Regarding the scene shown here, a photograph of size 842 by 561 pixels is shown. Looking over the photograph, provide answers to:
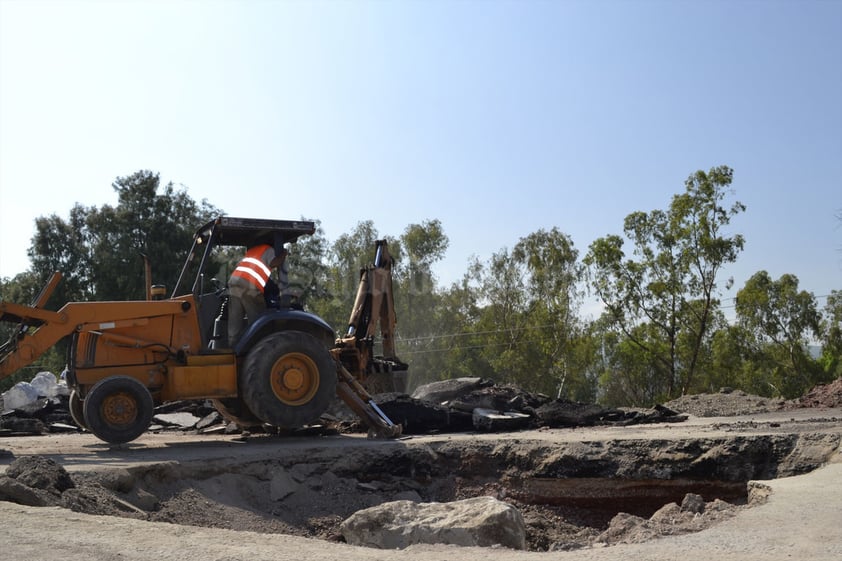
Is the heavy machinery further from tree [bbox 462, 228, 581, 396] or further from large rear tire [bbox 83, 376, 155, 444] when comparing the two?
tree [bbox 462, 228, 581, 396]

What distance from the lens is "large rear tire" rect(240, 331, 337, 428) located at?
34.6 feet

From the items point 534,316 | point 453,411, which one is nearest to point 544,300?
point 534,316

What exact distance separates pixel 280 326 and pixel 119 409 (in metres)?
2.28

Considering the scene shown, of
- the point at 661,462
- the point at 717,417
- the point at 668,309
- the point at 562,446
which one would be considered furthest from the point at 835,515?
the point at 668,309

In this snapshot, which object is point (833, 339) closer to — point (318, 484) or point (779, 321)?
point (779, 321)

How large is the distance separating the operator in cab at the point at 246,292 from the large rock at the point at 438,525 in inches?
182

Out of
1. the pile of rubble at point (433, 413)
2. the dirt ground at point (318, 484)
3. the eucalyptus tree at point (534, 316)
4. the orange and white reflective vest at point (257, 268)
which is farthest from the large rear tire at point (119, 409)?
the eucalyptus tree at point (534, 316)

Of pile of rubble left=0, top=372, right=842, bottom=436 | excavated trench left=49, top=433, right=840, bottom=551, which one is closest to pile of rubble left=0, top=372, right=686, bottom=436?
pile of rubble left=0, top=372, right=842, bottom=436

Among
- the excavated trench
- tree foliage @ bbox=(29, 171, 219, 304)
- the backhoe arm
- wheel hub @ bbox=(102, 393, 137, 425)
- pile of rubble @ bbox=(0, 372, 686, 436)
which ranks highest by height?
tree foliage @ bbox=(29, 171, 219, 304)

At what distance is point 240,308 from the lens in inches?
435

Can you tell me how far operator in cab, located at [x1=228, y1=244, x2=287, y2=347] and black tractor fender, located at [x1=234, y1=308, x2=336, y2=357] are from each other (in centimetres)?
15

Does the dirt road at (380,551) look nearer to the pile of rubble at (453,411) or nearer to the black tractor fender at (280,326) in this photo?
the black tractor fender at (280,326)

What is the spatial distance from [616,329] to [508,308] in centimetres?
1045

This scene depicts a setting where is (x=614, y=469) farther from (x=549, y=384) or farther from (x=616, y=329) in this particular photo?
(x=549, y=384)
